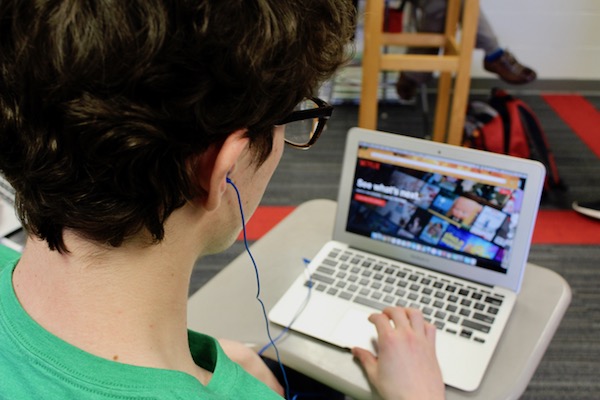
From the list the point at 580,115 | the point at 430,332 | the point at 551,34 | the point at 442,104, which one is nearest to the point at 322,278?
the point at 430,332

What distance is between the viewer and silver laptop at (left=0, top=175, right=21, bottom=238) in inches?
44.4

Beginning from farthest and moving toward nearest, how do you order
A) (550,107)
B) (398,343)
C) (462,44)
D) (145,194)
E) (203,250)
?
(550,107) < (462,44) < (398,343) < (203,250) < (145,194)

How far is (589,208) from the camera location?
2574 mm

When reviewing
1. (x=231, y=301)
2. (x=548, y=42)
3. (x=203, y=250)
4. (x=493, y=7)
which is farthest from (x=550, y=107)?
(x=203, y=250)

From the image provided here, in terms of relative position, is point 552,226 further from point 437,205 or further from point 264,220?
point 437,205

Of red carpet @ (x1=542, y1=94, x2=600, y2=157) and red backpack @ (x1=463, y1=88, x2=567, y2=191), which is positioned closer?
red backpack @ (x1=463, y1=88, x2=567, y2=191)

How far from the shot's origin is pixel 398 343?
0.89 meters

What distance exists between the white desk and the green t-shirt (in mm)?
353

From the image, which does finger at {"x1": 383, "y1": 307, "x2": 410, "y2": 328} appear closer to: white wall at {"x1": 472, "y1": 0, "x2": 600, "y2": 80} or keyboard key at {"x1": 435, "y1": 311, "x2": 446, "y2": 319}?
keyboard key at {"x1": 435, "y1": 311, "x2": 446, "y2": 319}

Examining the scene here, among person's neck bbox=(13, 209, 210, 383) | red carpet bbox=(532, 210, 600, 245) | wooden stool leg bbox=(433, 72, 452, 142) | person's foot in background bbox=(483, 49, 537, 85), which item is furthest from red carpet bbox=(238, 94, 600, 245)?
person's neck bbox=(13, 209, 210, 383)

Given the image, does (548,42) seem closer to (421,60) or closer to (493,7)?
(493,7)

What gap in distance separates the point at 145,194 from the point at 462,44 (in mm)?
2040

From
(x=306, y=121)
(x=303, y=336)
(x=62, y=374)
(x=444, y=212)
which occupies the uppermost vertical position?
(x=306, y=121)

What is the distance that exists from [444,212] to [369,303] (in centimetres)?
22
